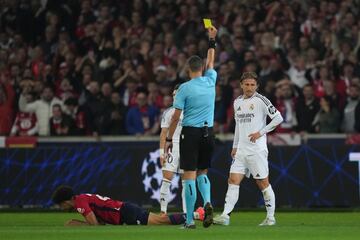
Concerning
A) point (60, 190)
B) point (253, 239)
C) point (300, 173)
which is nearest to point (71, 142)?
point (300, 173)

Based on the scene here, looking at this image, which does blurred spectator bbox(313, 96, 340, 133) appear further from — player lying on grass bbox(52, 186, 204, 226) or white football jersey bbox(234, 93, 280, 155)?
player lying on grass bbox(52, 186, 204, 226)

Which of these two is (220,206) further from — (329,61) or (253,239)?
(253,239)

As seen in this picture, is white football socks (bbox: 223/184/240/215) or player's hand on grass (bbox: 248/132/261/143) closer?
player's hand on grass (bbox: 248/132/261/143)

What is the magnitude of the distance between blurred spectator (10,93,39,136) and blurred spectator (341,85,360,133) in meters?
7.29

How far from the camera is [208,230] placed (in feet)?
49.2

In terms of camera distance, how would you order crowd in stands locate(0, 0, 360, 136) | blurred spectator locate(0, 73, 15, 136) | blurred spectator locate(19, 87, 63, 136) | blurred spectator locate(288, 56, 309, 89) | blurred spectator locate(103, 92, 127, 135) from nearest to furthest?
1. crowd in stands locate(0, 0, 360, 136)
2. blurred spectator locate(288, 56, 309, 89)
3. blurred spectator locate(103, 92, 127, 135)
4. blurred spectator locate(19, 87, 63, 136)
5. blurred spectator locate(0, 73, 15, 136)

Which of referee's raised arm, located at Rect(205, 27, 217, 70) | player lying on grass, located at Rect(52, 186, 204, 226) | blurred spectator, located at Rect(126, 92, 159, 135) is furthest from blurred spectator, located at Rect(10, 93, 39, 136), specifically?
referee's raised arm, located at Rect(205, 27, 217, 70)

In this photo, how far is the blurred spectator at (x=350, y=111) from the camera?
23127 mm

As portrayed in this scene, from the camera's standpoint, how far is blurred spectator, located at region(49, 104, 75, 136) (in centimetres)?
2478

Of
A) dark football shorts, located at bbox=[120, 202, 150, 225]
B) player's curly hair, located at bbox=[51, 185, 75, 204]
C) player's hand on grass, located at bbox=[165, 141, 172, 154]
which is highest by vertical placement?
player's hand on grass, located at bbox=[165, 141, 172, 154]

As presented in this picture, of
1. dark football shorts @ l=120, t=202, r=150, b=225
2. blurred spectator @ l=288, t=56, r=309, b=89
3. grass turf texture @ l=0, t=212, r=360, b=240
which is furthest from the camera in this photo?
blurred spectator @ l=288, t=56, r=309, b=89

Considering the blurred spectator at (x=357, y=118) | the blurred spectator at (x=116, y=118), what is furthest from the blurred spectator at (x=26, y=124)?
the blurred spectator at (x=357, y=118)

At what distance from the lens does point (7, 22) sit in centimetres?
2984

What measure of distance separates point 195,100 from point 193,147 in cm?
68
